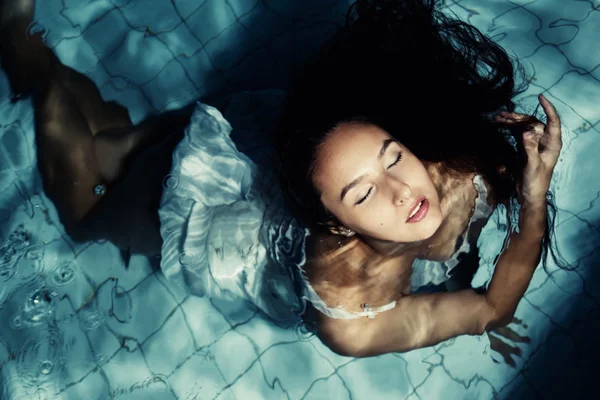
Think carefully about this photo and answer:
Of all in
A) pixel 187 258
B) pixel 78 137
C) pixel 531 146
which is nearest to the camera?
pixel 531 146

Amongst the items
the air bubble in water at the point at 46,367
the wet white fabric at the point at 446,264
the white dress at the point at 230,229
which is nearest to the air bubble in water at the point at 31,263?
the air bubble in water at the point at 46,367

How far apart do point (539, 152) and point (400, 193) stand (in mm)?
412

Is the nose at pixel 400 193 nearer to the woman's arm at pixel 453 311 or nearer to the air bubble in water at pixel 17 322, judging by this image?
the woman's arm at pixel 453 311

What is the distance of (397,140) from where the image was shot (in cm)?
149

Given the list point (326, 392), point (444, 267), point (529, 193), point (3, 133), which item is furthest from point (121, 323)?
point (529, 193)

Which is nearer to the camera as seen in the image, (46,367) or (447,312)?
(447,312)

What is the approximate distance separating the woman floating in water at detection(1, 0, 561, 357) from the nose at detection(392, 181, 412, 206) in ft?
0.58

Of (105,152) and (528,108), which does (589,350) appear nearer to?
(528,108)

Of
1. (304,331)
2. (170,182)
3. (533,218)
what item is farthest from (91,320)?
(533,218)

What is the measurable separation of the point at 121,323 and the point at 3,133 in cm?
78

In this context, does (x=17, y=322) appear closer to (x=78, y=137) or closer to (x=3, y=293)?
(x=3, y=293)

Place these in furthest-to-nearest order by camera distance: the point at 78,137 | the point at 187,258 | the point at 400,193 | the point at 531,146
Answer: the point at 78,137 → the point at 187,258 → the point at 531,146 → the point at 400,193

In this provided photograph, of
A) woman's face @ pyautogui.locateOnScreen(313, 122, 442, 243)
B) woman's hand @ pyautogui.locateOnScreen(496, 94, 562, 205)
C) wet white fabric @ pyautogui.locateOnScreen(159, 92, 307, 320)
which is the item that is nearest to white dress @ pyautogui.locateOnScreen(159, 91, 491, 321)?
wet white fabric @ pyautogui.locateOnScreen(159, 92, 307, 320)

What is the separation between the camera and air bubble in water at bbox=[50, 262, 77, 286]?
184 centimetres
